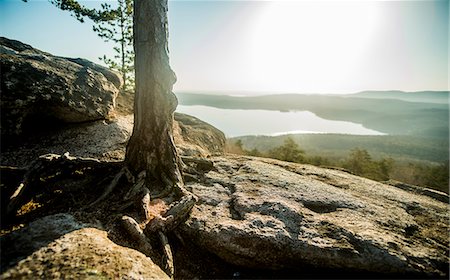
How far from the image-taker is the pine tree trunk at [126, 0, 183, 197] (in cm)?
705

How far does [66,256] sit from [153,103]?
4.39 m

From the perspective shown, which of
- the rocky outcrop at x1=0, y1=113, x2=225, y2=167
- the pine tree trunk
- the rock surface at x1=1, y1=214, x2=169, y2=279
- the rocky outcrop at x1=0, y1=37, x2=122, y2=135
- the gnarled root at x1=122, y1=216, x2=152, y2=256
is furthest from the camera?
the rocky outcrop at x1=0, y1=37, x2=122, y2=135

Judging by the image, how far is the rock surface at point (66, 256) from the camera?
3.82 metres

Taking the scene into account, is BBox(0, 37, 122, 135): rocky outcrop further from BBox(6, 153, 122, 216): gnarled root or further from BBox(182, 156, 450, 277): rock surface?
BBox(182, 156, 450, 277): rock surface

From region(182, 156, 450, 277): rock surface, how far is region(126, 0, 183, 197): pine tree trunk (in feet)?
4.14

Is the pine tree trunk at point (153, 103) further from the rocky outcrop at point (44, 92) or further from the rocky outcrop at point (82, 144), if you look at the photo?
the rocky outcrop at point (44, 92)

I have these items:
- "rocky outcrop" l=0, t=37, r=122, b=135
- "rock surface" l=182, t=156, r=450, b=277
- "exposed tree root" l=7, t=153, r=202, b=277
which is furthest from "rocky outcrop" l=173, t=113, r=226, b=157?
"exposed tree root" l=7, t=153, r=202, b=277

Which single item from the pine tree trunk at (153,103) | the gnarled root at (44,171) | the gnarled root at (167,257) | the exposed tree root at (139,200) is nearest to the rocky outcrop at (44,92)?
the gnarled root at (44,171)

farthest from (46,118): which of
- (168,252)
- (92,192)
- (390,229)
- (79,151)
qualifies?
(390,229)

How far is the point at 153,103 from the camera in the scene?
7.26m

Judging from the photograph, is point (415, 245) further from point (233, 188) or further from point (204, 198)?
point (204, 198)

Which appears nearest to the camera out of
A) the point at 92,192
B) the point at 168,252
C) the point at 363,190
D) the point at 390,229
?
the point at 168,252

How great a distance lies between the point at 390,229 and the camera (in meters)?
6.39

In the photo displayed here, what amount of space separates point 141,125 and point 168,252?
3725 mm
